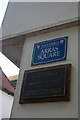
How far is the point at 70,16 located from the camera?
2.71 m

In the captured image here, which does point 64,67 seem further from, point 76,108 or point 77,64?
point 76,108

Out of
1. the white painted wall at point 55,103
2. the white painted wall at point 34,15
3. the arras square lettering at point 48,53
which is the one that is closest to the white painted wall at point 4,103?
the white painted wall at point 34,15

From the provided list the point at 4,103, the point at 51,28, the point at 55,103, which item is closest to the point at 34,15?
the point at 51,28

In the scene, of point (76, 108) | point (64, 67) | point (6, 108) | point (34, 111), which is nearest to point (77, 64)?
point (64, 67)

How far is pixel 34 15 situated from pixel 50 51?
2.97 feet

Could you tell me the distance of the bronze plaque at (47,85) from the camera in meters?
2.12

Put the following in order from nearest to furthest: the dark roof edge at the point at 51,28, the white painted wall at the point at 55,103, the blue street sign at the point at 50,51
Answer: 1. the white painted wall at the point at 55,103
2. the blue street sign at the point at 50,51
3. the dark roof edge at the point at 51,28

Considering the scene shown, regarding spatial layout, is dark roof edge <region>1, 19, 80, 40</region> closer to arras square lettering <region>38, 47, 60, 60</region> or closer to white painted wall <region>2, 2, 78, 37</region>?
white painted wall <region>2, 2, 78, 37</region>

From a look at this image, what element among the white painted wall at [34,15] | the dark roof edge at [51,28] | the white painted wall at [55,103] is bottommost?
the white painted wall at [55,103]

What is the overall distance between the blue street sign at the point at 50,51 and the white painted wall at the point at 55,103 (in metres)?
0.07

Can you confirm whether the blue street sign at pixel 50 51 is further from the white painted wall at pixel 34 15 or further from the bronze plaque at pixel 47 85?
the white painted wall at pixel 34 15

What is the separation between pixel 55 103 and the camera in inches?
83.6

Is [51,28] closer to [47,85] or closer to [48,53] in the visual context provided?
[48,53]

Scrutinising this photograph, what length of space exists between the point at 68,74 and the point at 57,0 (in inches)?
57.8
